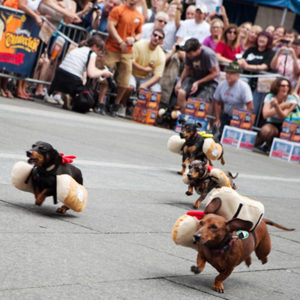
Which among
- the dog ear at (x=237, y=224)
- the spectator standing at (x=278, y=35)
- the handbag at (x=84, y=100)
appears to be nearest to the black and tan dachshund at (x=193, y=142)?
the dog ear at (x=237, y=224)

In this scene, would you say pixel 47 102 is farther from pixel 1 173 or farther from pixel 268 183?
pixel 1 173

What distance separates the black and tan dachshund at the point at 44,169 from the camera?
624 centimetres

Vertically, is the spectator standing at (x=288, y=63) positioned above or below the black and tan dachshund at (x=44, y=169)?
above

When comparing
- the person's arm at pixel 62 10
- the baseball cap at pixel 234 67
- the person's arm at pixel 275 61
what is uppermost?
the person's arm at pixel 275 61

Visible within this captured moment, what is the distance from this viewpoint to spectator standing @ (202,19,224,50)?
18.8 metres

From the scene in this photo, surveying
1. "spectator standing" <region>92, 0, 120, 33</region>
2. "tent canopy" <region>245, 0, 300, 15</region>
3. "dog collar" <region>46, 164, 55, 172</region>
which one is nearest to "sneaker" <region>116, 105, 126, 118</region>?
"spectator standing" <region>92, 0, 120, 33</region>

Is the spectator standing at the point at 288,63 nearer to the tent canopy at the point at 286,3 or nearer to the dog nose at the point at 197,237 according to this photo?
the tent canopy at the point at 286,3

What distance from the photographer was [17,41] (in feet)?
50.2

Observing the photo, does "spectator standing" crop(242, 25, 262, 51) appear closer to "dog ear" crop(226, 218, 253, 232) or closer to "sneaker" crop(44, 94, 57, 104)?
"sneaker" crop(44, 94, 57, 104)

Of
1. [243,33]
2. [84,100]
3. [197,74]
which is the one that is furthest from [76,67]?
[243,33]

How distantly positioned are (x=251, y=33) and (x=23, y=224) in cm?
1398

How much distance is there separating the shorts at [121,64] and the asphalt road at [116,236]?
17.3ft

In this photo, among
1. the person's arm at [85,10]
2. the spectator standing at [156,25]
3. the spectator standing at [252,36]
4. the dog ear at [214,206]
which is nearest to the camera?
the dog ear at [214,206]

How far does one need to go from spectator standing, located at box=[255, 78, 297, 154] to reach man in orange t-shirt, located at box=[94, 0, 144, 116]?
319 centimetres
